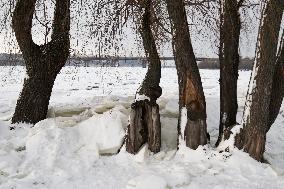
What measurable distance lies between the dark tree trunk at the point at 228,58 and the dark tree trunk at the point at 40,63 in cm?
281

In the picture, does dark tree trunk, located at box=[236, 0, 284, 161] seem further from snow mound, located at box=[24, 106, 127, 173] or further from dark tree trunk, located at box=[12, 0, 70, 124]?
dark tree trunk, located at box=[12, 0, 70, 124]

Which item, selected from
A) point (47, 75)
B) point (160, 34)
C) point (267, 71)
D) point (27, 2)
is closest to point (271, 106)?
point (267, 71)

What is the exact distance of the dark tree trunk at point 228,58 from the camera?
261 inches

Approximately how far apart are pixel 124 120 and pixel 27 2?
2.62 m

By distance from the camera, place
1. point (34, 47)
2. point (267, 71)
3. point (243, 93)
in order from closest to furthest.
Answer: point (267, 71) → point (34, 47) → point (243, 93)

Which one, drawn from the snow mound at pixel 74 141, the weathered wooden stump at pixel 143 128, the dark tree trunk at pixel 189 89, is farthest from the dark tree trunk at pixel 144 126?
the dark tree trunk at pixel 189 89

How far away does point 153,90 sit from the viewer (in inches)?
294

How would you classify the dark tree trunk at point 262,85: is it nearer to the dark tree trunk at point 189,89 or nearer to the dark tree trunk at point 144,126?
the dark tree trunk at point 189,89

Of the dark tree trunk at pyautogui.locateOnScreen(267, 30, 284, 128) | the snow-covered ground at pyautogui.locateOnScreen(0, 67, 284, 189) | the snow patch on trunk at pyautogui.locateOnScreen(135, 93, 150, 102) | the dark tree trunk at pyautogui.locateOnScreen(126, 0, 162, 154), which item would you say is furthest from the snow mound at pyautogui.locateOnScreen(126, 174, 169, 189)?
the dark tree trunk at pyautogui.locateOnScreen(267, 30, 284, 128)

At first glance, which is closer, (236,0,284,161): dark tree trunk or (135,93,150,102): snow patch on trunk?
(236,0,284,161): dark tree trunk

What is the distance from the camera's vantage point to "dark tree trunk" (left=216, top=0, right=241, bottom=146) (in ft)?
21.7

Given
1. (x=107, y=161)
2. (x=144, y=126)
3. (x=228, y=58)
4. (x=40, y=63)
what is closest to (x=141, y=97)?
(x=144, y=126)

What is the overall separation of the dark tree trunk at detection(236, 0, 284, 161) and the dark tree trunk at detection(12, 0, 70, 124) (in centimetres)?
351

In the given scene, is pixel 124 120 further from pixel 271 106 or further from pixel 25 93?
pixel 271 106
